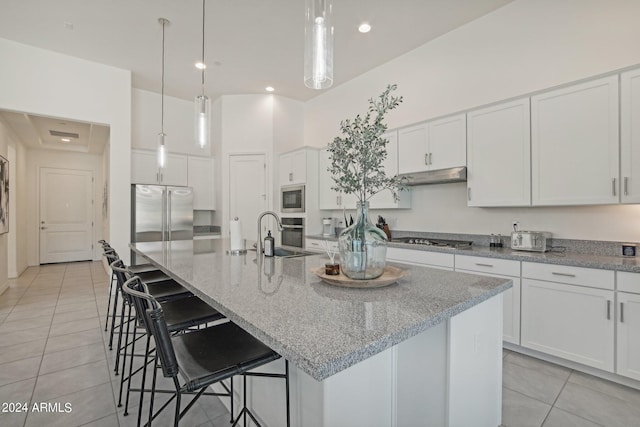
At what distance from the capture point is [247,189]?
17.7ft

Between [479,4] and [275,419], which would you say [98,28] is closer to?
[479,4]

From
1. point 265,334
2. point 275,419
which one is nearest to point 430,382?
point 275,419

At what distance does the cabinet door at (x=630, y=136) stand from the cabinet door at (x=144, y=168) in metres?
5.50

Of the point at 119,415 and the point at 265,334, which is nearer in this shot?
the point at 265,334

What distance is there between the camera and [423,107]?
12.5 feet

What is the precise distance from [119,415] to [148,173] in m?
4.07

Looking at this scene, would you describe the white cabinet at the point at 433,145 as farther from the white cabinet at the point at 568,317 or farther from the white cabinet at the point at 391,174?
the white cabinet at the point at 568,317

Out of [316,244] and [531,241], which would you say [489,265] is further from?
[316,244]

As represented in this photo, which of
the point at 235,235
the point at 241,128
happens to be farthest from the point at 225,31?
the point at 235,235

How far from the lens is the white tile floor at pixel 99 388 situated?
1.73 metres

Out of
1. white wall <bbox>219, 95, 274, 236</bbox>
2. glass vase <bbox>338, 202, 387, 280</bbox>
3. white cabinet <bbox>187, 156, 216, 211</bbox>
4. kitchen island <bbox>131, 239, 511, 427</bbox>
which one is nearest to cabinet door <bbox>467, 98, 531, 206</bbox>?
kitchen island <bbox>131, 239, 511, 427</bbox>

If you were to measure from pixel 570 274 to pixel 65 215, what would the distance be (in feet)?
31.0

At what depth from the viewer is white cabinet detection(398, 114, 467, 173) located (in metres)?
3.11

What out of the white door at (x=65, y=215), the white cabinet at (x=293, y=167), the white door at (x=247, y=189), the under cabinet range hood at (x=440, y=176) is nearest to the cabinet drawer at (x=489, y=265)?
the under cabinet range hood at (x=440, y=176)
